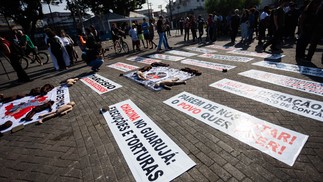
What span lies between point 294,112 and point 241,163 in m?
1.96

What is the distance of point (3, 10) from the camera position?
27.4 m

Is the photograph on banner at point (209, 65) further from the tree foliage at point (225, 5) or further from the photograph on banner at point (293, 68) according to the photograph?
the tree foliage at point (225, 5)

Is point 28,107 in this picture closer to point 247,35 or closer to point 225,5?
point 247,35

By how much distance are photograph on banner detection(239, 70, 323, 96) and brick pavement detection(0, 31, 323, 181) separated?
33 centimetres

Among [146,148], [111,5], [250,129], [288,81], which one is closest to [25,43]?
[146,148]

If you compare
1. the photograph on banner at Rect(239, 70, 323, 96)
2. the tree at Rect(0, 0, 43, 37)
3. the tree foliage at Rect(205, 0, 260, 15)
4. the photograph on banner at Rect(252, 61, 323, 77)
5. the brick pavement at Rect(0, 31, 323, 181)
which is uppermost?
the tree at Rect(0, 0, 43, 37)

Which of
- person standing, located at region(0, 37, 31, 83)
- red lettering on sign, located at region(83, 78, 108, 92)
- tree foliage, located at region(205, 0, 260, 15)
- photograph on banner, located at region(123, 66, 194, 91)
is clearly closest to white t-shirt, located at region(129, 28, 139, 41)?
photograph on banner, located at region(123, 66, 194, 91)

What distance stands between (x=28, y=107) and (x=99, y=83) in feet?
7.68

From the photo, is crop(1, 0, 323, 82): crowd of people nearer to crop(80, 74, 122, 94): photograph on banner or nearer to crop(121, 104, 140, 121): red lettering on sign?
crop(80, 74, 122, 94): photograph on banner

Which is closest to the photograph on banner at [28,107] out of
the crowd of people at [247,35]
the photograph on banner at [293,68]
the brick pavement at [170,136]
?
the brick pavement at [170,136]

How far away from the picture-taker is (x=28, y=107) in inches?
209

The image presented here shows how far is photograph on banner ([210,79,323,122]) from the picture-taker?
3445mm

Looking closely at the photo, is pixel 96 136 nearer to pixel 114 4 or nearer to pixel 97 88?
pixel 97 88

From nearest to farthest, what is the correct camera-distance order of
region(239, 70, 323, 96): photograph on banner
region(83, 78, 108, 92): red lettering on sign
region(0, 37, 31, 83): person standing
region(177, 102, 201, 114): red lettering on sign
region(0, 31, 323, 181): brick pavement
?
region(0, 31, 323, 181): brick pavement
region(177, 102, 201, 114): red lettering on sign
region(239, 70, 323, 96): photograph on banner
region(83, 78, 108, 92): red lettering on sign
region(0, 37, 31, 83): person standing
